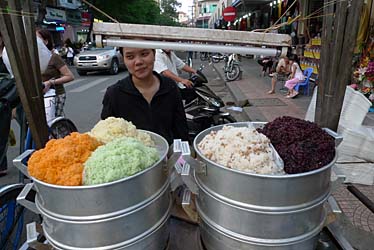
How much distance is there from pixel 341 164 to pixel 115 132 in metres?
2.63

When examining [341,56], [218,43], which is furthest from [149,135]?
[341,56]

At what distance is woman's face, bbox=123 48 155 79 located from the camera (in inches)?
64.8

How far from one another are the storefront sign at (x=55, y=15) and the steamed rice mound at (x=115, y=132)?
25.0m

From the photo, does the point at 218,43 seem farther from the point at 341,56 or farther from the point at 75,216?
the point at 75,216

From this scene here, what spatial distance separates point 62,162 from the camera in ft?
2.91

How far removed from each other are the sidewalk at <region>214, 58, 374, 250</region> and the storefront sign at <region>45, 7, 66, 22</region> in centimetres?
1842

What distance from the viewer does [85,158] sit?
0.93 metres

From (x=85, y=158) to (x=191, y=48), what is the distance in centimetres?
58

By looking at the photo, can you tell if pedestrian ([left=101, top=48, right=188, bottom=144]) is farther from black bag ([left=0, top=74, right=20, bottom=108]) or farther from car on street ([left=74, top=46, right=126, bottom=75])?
car on street ([left=74, top=46, right=126, bottom=75])

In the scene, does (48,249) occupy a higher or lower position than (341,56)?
lower

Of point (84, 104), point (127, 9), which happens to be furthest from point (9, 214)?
point (127, 9)

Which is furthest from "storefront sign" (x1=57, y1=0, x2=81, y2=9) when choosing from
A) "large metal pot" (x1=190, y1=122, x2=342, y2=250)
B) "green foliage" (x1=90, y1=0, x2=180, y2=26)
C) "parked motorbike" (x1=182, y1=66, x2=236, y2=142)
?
"large metal pot" (x1=190, y1=122, x2=342, y2=250)

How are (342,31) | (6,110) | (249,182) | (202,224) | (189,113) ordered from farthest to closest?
(189,113)
(6,110)
(342,31)
(202,224)
(249,182)

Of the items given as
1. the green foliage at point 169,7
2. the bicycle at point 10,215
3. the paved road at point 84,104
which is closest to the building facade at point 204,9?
the green foliage at point 169,7
